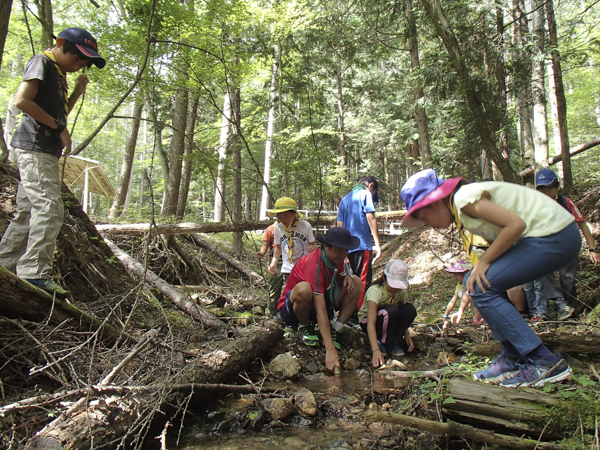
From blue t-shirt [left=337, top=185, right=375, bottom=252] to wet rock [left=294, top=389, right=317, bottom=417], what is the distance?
8.26 ft

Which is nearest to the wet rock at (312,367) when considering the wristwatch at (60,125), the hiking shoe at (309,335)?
the hiking shoe at (309,335)

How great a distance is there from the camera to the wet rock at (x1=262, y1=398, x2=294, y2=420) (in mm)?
2566

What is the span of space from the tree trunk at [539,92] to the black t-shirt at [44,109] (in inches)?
313

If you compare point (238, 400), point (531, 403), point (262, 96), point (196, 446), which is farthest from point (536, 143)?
point (262, 96)

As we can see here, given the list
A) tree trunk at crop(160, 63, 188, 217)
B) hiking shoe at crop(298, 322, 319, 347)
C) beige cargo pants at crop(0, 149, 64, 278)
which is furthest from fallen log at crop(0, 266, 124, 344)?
tree trunk at crop(160, 63, 188, 217)

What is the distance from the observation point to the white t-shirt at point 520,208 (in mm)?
2059

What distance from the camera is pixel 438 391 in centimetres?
218

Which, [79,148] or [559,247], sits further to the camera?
[79,148]

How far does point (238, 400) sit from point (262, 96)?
52.1 ft

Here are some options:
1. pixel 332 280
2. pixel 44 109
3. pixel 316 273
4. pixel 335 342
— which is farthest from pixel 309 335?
pixel 44 109

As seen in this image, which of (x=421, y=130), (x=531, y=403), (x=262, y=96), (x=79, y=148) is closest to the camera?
(x=531, y=403)

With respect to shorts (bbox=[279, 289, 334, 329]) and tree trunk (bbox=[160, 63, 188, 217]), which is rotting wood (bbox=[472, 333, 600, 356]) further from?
tree trunk (bbox=[160, 63, 188, 217])

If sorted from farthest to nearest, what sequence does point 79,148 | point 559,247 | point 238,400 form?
point 79,148 < point 238,400 < point 559,247

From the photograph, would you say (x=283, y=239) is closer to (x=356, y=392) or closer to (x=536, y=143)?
(x=356, y=392)
